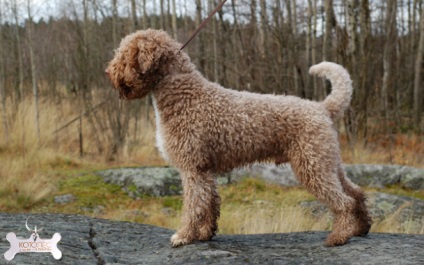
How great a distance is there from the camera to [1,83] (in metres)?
10.9

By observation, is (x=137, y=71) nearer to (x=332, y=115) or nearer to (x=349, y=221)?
(x=332, y=115)

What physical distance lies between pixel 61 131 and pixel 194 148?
27.9 ft

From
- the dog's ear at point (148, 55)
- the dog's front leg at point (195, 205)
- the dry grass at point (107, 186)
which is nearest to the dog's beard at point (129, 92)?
the dog's ear at point (148, 55)

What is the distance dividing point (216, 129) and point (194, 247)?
0.86 metres

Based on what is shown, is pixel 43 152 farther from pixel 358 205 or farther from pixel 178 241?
pixel 358 205

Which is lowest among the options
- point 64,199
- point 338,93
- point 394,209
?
point 394,209

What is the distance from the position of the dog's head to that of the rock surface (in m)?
1.14

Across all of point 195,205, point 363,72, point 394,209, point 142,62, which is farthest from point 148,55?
point 363,72

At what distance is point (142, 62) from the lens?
370 centimetres

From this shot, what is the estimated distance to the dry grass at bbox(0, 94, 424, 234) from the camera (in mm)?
6113

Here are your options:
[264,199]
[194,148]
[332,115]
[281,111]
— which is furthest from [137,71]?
[264,199]

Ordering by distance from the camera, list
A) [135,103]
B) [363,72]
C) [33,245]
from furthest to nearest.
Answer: [135,103] → [363,72] → [33,245]

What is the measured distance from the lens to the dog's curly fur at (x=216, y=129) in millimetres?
3666

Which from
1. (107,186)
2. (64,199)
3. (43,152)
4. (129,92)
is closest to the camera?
(129,92)
